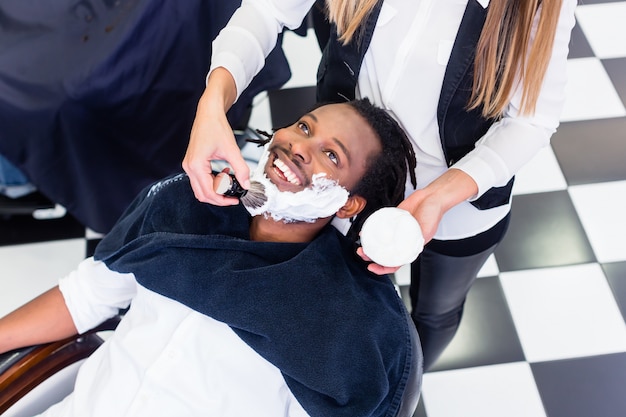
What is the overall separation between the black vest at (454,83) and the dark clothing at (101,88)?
0.65 metres

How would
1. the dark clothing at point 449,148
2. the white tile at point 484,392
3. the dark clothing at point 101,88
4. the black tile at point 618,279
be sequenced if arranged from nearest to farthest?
the dark clothing at point 449,148
the dark clothing at point 101,88
the white tile at point 484,392
the black tile at point 618,279

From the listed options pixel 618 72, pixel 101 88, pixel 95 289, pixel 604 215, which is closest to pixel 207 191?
pixel 95 289

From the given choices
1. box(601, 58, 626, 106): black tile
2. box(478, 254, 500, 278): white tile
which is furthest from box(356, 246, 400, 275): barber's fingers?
box(601, 58, 626, 106): black tile

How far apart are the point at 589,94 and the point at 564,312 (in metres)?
1.05

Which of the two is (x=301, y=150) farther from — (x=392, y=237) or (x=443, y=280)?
(x=443, y=280)

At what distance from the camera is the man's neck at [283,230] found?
1342mm

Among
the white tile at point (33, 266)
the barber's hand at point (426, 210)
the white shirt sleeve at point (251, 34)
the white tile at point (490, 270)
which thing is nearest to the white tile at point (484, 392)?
the white tile at point (490, 270)

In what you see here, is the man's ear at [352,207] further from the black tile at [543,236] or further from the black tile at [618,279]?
the black tile at [618,279]

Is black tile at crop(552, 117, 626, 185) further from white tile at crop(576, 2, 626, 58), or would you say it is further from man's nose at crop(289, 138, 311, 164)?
man's nose at crop(289, 138, 311, 164)

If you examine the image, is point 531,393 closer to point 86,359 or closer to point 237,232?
point 237,232

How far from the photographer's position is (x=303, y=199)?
125 centimetres

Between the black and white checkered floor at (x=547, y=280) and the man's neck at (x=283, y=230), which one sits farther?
the black and white checkered floor at (x=547, y=280)

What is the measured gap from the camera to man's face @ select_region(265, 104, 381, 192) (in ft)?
4.08

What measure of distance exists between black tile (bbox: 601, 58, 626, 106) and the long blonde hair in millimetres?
1753
